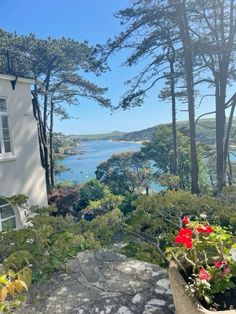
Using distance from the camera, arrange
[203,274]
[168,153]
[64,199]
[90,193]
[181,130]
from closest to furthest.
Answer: [203,274]
[64,199]
[90,193]
[181,130]
[168,153]

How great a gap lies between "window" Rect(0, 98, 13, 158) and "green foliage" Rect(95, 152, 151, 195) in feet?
34.9

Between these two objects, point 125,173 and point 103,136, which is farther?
point 103,136

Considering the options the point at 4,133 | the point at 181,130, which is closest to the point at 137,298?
the point at 4,133

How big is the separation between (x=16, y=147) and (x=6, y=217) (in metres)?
2.36

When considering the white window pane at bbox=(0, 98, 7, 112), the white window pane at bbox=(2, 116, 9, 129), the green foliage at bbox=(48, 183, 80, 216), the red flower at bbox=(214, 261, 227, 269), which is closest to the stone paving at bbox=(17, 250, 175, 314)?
the red flower at bbox=(214, 261, 227, 269)

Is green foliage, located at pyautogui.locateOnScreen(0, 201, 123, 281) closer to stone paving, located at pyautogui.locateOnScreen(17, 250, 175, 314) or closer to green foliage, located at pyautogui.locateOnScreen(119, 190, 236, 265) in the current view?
stone paving, located at pyautogui.locateOnScreen(17, 250, 175, 314)

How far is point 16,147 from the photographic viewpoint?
9984mm

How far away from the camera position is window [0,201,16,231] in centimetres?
982

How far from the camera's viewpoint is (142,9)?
12766 millimetres

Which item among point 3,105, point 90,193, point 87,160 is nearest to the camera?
point 3,105

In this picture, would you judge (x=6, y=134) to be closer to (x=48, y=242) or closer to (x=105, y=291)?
(x=48, y=242)

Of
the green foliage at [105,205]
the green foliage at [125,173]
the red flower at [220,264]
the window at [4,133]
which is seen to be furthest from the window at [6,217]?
the green foliage at [125,173]

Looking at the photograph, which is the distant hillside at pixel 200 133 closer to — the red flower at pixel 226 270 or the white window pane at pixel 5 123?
the white window pane at pixel 5 123

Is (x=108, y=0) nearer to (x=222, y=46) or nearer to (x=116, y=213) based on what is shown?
(x=222, y=46)
